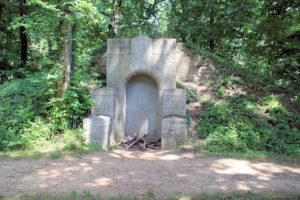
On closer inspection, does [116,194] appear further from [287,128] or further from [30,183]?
[287,128]

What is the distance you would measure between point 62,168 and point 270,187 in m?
4.24

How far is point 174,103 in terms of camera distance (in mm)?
6555

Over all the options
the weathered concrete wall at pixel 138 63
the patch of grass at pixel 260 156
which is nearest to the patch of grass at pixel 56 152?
the weathered concrete wall at pixel 138 63

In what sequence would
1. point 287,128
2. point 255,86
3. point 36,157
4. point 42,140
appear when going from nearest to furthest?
point 36,157 < point 42,140 < point 287,128 < point 255,86

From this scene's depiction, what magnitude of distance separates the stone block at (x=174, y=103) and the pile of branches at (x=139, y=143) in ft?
3.61

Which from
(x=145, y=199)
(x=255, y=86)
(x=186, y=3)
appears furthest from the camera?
(x=186, y=3)

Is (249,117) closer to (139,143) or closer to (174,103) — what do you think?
(174,103)

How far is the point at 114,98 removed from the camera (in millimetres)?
6805

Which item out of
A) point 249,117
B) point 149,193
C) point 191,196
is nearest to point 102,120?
point 149,193

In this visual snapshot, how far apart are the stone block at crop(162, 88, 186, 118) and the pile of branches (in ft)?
3.61

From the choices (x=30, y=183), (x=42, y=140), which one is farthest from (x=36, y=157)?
(x=30, y=183)

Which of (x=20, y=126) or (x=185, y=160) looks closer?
(x=185, y=160)

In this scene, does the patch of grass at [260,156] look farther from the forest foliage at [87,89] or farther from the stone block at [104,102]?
the stone block at [104,102]

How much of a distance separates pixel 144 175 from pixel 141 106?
3773 mm
